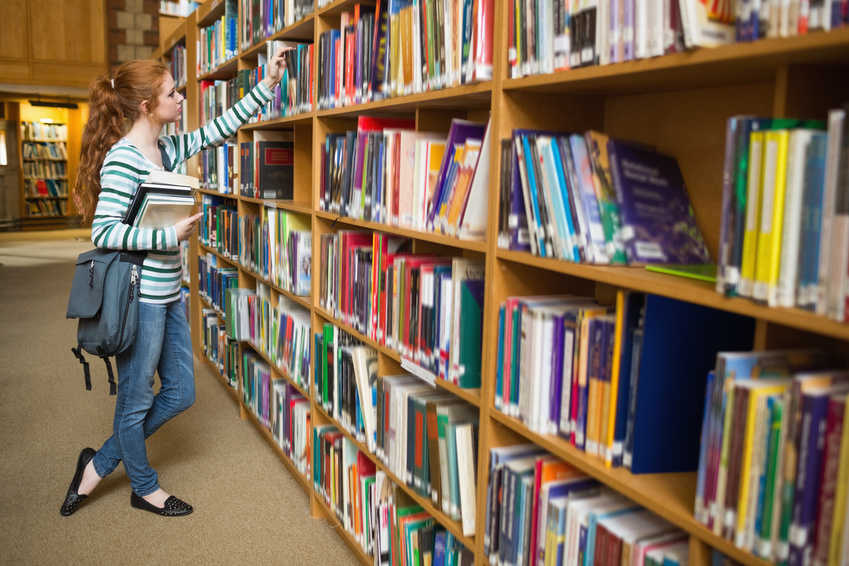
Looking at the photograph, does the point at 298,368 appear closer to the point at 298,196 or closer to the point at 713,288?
the point at 298,196

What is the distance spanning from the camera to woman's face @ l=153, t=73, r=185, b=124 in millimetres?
2398

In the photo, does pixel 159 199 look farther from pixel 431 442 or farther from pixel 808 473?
pixel 808 473

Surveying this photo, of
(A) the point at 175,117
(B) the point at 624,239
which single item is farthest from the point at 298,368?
(B) the point at 624,239

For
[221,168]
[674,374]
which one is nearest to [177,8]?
[221,168]

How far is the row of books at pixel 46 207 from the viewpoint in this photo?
43.2 feet

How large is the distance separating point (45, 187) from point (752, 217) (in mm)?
14666

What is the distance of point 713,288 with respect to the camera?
1.03m

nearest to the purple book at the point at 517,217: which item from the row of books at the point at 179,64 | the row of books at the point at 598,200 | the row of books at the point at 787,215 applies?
the row of books at the point at 598,200

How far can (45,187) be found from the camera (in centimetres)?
1324

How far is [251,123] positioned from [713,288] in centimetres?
280

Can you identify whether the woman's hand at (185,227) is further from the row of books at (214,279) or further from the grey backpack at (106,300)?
the row of books at (214,279)

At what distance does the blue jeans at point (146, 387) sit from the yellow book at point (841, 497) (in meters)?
2.16

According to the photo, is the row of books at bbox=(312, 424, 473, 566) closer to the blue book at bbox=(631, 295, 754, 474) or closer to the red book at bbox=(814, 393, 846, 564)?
the blue book at bbox=(631, 295, 754, 474)

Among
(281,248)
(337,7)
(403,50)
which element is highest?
(337,7)
